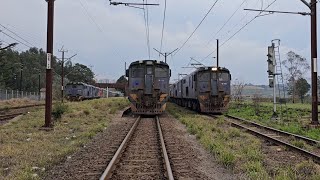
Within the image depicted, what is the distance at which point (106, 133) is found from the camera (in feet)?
49.1

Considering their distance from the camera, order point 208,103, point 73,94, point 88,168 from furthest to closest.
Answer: point 73,94 → point 208,103 → point 88,168

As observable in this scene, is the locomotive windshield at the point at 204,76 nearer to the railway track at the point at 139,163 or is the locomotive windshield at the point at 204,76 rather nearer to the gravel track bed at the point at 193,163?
the gravel track bed at the point at 193,163

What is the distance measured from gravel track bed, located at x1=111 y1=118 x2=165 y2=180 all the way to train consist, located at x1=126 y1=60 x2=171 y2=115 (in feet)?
A: 35.7

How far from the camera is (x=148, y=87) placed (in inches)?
930

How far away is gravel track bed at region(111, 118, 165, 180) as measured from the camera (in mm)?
7412

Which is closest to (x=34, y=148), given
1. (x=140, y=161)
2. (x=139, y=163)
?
(x=140, y=161)

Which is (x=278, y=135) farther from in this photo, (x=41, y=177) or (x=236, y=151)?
(x=41, y=177)

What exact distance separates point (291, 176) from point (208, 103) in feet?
64.7

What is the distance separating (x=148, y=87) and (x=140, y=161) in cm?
1487

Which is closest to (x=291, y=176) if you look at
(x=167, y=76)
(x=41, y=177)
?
(x=41, y=177)

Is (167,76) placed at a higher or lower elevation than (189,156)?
higher

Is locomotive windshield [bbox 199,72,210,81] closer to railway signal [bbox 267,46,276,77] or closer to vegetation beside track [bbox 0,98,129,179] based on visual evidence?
railway signal [bbox 267,46,276,77]

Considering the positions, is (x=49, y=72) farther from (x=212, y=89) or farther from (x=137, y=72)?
(x=212, y=89)

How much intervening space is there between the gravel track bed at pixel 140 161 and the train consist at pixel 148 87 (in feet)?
35.7
